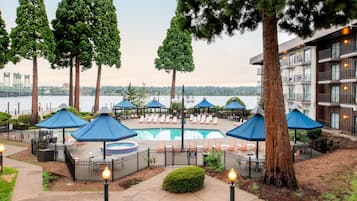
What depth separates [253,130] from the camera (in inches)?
518

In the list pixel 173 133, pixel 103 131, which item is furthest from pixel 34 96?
pixel 103 131

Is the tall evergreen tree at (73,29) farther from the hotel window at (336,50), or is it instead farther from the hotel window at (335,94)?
the hotel window at (335,94)

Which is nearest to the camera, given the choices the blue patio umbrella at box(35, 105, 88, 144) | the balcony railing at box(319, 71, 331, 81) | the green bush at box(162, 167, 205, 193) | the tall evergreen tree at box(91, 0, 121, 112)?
the green bush at box(162, 167, 205, 193)

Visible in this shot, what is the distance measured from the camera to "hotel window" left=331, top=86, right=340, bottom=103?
26.6m

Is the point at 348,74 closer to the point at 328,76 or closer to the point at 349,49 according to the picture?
the point at 349,49

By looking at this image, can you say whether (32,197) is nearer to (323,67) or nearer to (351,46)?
(351,46)

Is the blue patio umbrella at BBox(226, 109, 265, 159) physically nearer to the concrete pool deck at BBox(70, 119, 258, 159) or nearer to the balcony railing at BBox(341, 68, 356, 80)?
the concrete pool deck at BBox(70, 119, 258, 159)

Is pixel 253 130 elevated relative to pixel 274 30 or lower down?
lower down

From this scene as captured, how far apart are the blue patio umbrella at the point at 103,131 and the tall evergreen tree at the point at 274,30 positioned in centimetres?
596

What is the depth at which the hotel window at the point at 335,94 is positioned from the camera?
26609 mm

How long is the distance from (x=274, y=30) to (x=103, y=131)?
8646mm

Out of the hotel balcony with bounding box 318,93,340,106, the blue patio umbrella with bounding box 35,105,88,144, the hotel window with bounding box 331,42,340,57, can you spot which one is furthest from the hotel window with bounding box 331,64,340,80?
the blue patio umbrella with bounding box 35,105,88,144

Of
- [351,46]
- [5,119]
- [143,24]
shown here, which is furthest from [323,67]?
[5,119]

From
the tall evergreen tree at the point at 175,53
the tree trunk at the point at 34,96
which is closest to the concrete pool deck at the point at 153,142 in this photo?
the tree trunk at the point at 34,96
